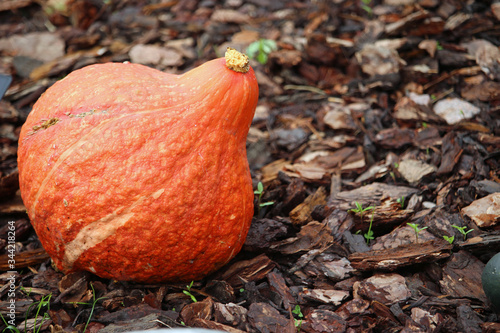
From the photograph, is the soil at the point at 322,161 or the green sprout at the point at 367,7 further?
the green sprout at the point at 367,7

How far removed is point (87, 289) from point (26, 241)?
32.6 inches

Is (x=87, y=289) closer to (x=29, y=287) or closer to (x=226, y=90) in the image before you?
(x=29, y=287)

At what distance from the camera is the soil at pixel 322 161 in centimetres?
260

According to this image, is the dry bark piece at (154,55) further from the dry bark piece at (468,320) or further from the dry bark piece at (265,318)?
the dry bark piece at (468,320)

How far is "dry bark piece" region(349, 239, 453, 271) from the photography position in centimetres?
267

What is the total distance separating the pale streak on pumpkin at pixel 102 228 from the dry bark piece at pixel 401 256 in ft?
4.50

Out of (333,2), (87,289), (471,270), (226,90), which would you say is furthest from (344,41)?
(87,289)

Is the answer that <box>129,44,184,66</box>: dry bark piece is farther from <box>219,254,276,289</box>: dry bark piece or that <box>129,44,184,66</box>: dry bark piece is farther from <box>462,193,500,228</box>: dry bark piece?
<box>462,193,500,228</box>: dry bark piece

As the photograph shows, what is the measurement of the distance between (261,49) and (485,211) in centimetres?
307

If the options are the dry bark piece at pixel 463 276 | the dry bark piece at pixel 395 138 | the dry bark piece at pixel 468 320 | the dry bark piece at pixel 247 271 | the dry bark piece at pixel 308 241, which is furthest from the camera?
the dry bark piece at pixel 395 138

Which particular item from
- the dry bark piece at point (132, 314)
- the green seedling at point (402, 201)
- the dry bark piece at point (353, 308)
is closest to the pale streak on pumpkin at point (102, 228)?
the dry bark piece at point (132, 314)

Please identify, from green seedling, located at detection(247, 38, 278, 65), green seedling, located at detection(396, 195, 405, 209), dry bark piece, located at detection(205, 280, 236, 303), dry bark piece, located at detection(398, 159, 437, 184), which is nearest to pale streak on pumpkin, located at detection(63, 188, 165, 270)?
dry bark piece, located at detection(205, 280, 236, 303)

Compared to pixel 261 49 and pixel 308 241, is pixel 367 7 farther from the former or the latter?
pixel 308 241

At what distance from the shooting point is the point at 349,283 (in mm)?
2734
